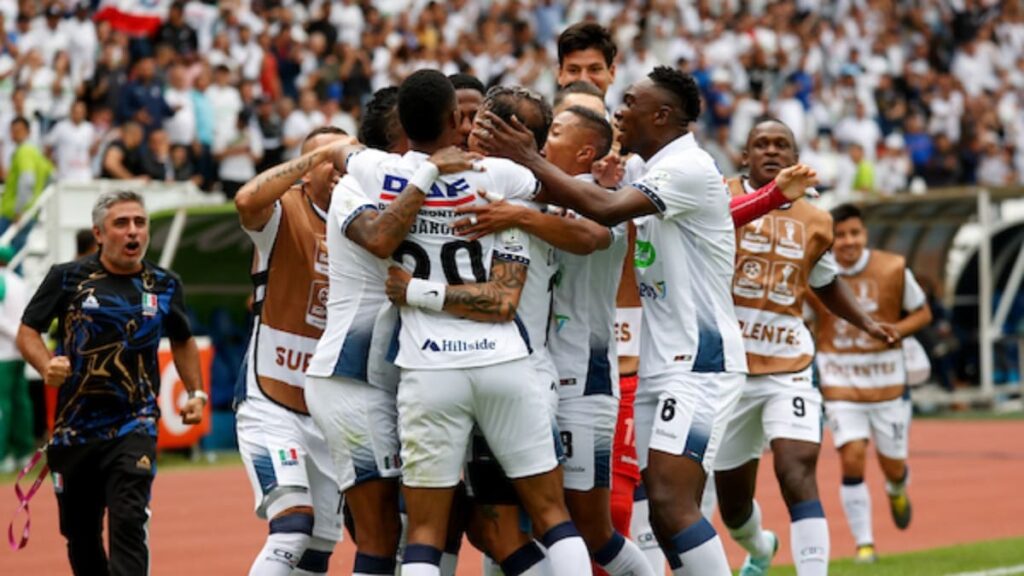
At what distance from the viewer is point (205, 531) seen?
48.1ft

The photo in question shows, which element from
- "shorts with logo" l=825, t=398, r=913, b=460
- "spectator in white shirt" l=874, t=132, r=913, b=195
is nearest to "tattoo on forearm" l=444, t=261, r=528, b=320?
"shorts with logo" l=825, t=398, r=913, b=460

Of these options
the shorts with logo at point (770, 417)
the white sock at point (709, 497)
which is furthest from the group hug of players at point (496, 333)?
the white sock at point (709, 497)

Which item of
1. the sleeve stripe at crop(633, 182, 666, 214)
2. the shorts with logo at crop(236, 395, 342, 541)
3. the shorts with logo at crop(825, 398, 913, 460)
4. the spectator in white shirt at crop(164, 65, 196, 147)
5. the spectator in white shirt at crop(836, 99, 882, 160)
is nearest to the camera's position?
the sleeve stripe at crop(633, 182, 666, 214)

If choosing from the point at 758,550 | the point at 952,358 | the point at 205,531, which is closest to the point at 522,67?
the point at 952,358

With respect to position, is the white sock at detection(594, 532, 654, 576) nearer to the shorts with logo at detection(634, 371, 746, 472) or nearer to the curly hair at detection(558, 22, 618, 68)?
the shorts with logo at detection(634, 371, 746, 472)

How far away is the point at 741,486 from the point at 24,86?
14.6 meters

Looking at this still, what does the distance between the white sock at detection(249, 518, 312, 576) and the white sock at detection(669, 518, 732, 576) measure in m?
1.73

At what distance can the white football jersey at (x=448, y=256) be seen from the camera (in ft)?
24.6

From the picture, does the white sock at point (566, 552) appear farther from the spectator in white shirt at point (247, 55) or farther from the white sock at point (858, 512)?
the spectator in white shirt at point (247, 55)

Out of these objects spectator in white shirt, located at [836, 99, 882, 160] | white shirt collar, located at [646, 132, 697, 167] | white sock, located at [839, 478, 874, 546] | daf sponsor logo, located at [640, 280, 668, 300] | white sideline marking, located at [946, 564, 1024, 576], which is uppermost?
spectator in white shirt, located at [836, 99, 882, 160]

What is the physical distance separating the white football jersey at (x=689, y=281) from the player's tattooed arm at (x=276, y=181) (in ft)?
4.68

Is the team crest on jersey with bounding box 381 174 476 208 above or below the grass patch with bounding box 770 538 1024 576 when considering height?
above

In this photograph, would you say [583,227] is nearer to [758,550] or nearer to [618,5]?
[758,550]

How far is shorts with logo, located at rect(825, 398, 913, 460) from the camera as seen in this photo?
45.3 ft
